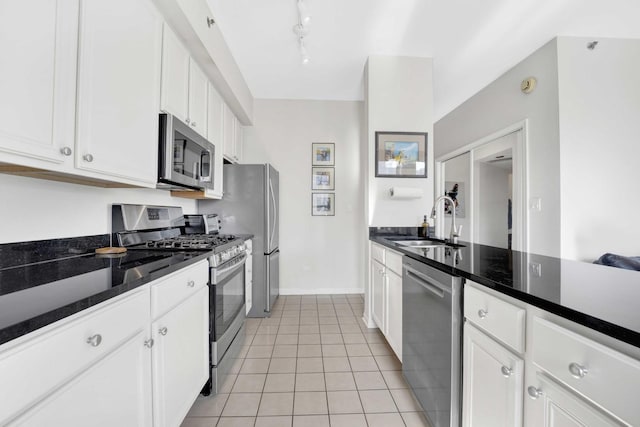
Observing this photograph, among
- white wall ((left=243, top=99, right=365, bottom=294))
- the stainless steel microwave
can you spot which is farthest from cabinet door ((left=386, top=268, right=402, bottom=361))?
the stainless steel microwave

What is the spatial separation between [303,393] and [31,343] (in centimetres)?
149

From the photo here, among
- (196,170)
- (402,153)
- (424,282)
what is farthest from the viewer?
(402,153)

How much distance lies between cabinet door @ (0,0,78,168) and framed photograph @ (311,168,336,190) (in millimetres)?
2747

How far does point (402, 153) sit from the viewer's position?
8.79 ft

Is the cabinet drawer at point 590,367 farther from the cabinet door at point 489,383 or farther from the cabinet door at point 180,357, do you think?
the cabinet door at point 180,357

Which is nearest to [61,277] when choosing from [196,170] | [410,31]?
[196,170]

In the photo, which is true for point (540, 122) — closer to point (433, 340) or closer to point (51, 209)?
point (433, 340)

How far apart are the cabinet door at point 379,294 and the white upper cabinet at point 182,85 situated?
6.58 feet

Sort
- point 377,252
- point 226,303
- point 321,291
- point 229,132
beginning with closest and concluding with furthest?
point 226,303 → point 377,252 → point 229,132 → point 321,291

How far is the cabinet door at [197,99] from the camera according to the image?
1.95 metres

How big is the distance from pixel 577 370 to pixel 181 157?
6.80 feet

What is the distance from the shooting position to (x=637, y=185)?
87.0 inches

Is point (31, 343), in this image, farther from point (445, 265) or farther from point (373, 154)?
point (373, 154)

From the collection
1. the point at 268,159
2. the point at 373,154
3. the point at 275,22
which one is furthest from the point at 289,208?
the point at 275,22
